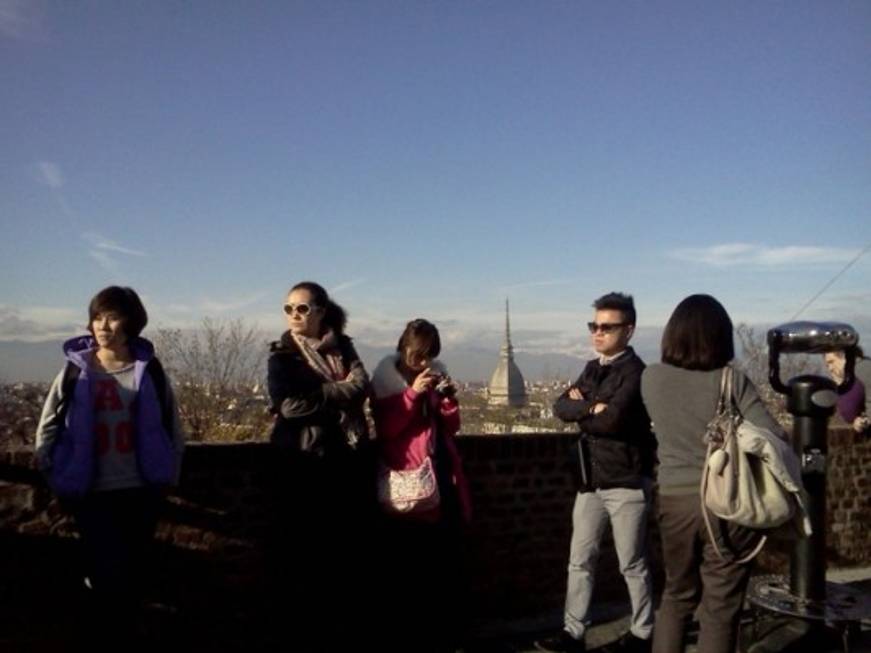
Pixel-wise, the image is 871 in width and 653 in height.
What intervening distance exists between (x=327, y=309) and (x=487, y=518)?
186 centimetres

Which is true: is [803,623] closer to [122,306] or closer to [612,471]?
[612,471]

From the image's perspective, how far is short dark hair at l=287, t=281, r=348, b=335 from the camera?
4.61 metres

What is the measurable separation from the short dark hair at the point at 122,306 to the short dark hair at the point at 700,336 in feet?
8.31

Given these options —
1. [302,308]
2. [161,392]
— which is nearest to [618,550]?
[302,308]

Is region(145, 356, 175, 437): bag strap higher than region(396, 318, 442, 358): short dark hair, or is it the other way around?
region(396, 318, 442, 358): short dark hair

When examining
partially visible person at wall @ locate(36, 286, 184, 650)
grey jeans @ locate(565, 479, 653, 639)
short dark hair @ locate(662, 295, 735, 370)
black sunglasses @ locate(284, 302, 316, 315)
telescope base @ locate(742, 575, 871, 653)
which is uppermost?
black sunglasses @ locate(284, 302, 316, 315)

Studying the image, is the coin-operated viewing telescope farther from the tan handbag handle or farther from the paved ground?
the tan handbag handle

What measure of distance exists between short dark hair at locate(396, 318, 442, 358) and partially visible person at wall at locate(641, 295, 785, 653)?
3.99ft

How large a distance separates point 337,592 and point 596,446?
5.32 feet

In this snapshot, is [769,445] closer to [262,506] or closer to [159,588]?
[262,506]

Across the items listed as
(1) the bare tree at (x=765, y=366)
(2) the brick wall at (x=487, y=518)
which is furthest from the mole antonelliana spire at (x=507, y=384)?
(2) the brick wall at (x=487, y=518)

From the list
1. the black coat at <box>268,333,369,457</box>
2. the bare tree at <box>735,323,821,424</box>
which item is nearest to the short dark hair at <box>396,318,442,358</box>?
the black coat at <box>268,333,369,457</box>

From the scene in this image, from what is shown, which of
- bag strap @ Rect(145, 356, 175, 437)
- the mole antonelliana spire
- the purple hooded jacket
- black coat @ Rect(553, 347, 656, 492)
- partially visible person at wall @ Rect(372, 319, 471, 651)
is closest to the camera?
the purple hooded jacket

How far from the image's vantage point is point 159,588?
14.8ft
